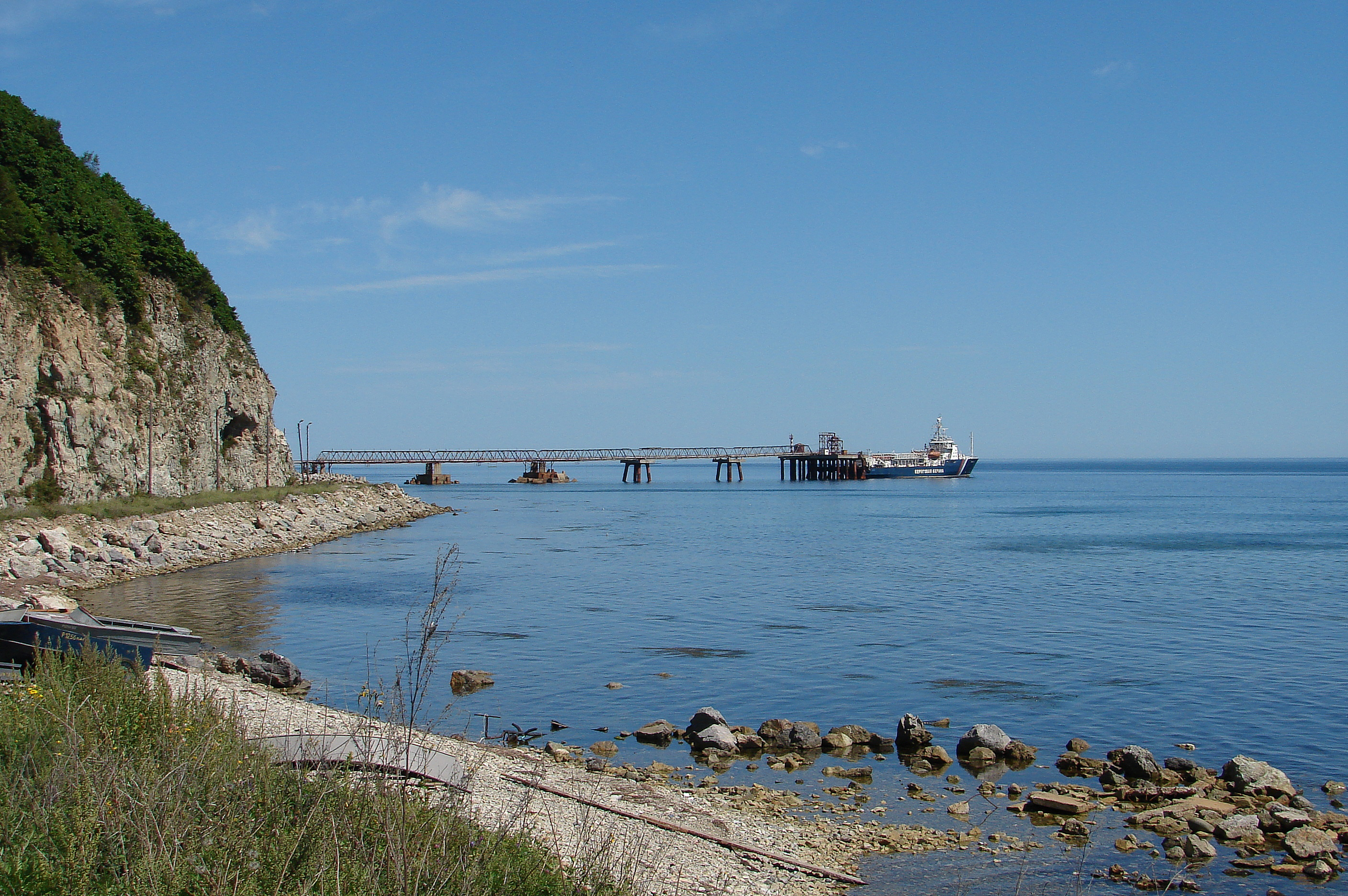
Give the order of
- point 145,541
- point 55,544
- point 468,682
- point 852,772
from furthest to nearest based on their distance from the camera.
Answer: point 145,541 → point 55,544 → point 468,682 → point 852,772

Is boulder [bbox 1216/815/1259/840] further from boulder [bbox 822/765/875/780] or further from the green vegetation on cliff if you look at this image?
the green vegetation on cliff

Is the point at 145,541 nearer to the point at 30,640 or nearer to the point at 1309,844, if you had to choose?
the point at 30,640

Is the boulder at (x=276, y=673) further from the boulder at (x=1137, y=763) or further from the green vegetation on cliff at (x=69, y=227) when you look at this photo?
the green vegetation on cliff at (x=69, y=227)

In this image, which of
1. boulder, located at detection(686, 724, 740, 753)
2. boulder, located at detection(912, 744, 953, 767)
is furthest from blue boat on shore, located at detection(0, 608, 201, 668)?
boulder, located at detection(912, 744, 953, 767)

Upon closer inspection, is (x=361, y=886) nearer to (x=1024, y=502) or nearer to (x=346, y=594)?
(x=346, y=594)

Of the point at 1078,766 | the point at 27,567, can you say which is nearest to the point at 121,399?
the point at 27,567

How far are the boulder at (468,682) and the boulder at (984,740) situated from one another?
28.7 feet

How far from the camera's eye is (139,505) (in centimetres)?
3944

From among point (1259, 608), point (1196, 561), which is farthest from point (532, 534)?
point (1259, 608)

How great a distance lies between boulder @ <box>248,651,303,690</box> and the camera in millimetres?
17641

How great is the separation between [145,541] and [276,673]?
2181 cm

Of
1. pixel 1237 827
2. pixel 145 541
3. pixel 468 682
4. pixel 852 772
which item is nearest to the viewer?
pixel 1237 827

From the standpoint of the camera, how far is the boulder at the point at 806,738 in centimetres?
1454

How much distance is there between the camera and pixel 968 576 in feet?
122
